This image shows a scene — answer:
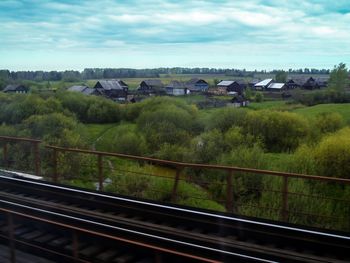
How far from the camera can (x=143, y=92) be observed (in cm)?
6700

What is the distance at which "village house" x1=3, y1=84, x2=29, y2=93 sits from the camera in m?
48.5

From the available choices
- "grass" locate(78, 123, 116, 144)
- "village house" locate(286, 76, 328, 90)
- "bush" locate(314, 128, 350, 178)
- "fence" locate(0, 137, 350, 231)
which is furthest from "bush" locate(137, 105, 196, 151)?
"village house" locate(286, 76, 328, 90)

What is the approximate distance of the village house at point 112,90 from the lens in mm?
64375

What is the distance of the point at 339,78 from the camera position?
65.2 metres

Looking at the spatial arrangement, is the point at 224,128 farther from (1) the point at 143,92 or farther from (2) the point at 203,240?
(1) the point at 143,92

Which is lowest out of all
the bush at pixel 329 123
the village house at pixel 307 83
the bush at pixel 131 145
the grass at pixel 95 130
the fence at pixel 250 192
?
the grass at pixel 95 130

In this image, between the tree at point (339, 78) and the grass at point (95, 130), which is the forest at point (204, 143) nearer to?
the grass at point (95, 130)

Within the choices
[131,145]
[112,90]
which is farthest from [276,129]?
[112,90]

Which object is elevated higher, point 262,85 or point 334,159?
point 262,85

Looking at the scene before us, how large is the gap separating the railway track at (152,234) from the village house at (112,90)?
5650 centimetres

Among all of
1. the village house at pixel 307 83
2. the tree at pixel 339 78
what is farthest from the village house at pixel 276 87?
the tree at pixel 339 78

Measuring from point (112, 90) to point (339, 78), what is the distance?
3659 centimetres

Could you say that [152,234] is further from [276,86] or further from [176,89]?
[276,86]

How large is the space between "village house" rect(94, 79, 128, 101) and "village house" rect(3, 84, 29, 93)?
51.2 ft
